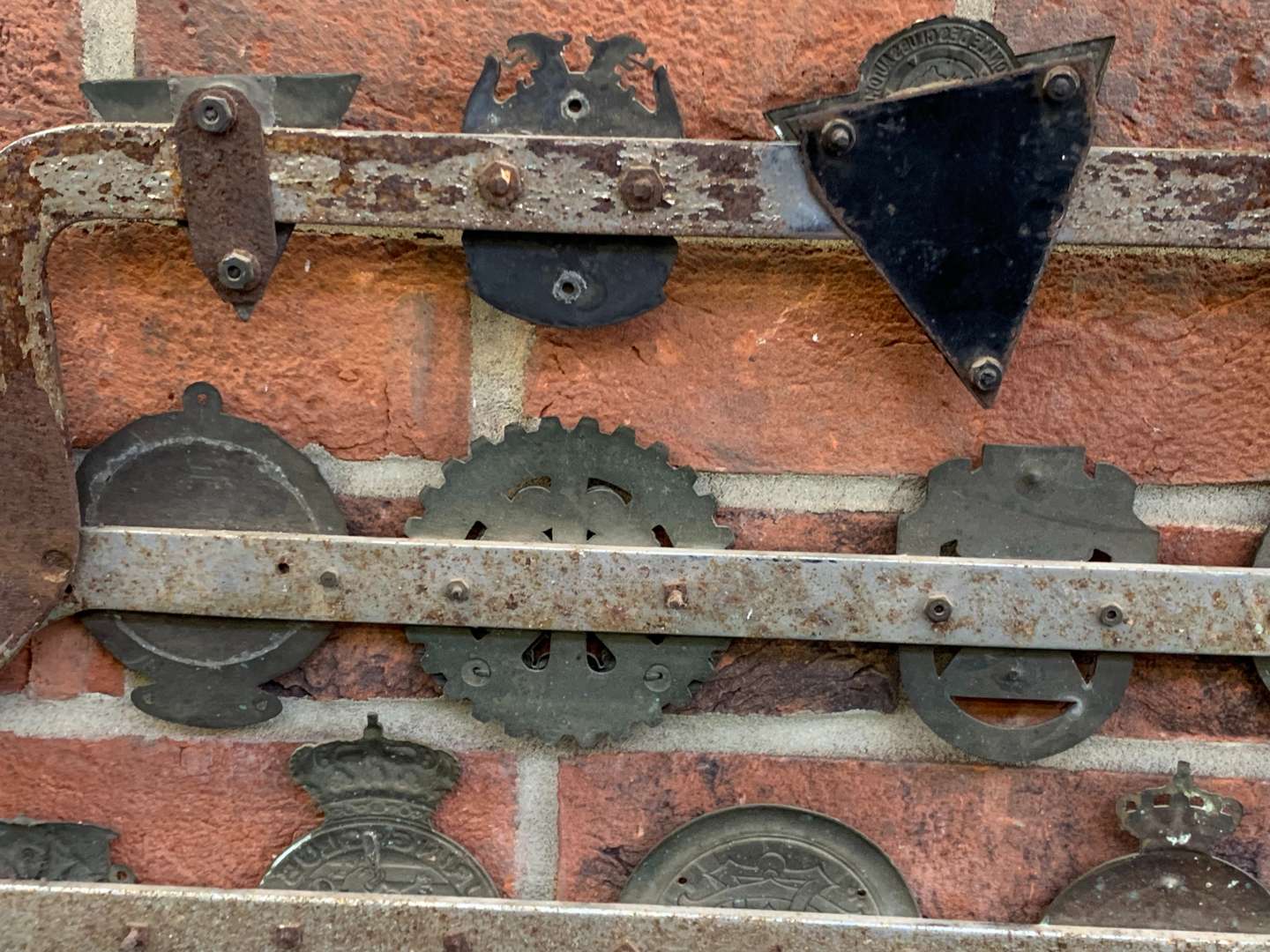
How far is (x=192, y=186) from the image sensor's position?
443 mm

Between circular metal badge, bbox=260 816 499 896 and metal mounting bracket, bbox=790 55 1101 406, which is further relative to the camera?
circular metal badge, bbox=260 816 499 896

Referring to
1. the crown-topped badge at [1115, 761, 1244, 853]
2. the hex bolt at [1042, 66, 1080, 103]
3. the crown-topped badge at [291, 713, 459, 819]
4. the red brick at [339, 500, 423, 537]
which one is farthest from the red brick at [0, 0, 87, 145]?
the crown-topped badge at [1115, 761, 1244, 853]

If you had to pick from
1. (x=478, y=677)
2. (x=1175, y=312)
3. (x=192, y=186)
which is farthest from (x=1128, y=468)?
(x=192, y=186)

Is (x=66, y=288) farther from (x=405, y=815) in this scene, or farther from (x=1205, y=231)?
(x=1205, y=231)

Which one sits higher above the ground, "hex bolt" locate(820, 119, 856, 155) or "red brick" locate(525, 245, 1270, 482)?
"hex bolt" locate(820, 119, 856, 155)

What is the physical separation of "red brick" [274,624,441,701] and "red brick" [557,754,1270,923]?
0.09m

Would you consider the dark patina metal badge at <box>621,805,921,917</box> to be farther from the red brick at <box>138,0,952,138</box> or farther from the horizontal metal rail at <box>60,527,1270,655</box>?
the red brick at <box>138,0,952,138</box>

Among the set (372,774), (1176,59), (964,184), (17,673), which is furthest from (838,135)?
(17,673)

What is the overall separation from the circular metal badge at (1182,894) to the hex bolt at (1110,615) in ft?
0.41

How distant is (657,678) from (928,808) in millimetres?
156

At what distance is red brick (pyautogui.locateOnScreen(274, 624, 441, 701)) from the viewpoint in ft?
1.73

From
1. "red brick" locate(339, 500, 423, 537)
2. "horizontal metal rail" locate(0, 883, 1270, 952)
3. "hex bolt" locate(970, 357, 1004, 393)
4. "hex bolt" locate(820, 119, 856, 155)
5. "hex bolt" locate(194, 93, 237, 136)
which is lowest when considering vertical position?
"horizontal metal rail" locate(0, 883, 1270, 952)

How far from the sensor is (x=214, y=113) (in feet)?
1.42

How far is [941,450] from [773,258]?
0.12 metres
